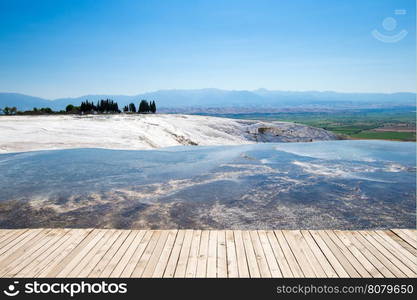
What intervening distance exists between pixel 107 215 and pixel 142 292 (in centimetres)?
451

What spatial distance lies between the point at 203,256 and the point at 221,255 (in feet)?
0.99

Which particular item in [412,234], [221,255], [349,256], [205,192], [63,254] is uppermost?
[63,254]

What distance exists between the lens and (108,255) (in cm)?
477

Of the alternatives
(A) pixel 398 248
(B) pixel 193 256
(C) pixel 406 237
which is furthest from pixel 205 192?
(A) pixel 398 248

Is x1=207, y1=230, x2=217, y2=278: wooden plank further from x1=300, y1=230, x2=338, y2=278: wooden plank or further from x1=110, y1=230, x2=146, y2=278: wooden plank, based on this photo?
x1=300, y1=230, x2=338, y2=278: wooden plank

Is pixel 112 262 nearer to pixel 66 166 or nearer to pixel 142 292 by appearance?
pixel 142 292

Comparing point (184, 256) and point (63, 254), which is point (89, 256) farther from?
point (184, 256)

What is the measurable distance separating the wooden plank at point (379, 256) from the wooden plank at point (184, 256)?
3024 mm

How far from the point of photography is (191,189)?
1071 centimetres

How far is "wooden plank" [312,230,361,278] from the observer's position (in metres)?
4.29

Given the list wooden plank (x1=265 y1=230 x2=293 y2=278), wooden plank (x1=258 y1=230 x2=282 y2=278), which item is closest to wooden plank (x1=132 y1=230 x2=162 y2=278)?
wooden plank (x1=258 y1=230 x2=282 y2=278)

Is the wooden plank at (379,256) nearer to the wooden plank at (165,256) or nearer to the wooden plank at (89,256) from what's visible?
the wooden plank at (165,256)

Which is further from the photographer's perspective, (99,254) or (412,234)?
(412,234)

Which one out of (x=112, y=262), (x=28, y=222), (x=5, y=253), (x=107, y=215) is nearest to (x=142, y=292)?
(x=112, y=262)
